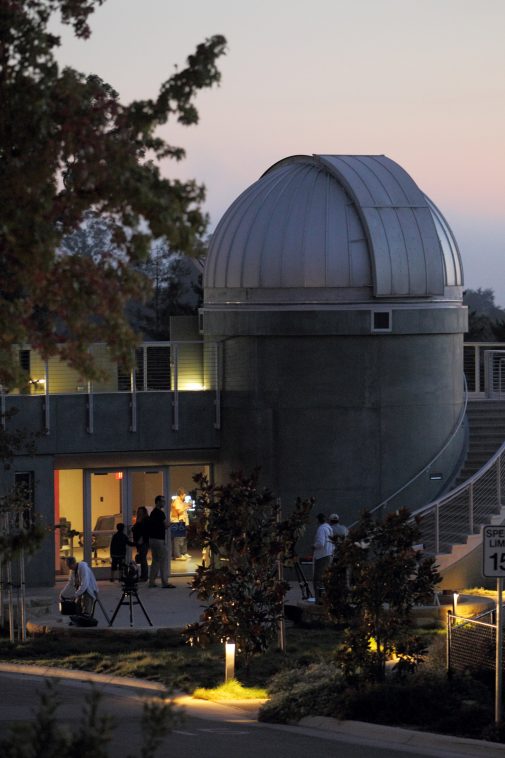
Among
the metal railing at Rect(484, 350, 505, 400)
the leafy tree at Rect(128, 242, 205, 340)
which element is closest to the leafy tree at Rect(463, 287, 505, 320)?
the leafy tree at Rect(128, 242, 205, 340)

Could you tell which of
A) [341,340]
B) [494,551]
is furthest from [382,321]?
[494,551]

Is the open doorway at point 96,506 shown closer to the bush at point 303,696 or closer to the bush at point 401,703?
the bush at point 303,696

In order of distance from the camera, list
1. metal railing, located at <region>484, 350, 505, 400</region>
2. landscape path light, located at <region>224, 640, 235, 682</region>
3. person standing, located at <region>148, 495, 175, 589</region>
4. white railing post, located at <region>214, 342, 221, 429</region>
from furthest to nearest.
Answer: metal railing, located at <region>484, 350, 505, 400</region>
white railing post, located at <region>214, 342, 221, 429</region>
person standing, located at <region>148, 495, 175, 589</region>
landscape path light, located at <region>224, 640, 235, 682</region>

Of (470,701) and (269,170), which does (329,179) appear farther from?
Result: (470,701)

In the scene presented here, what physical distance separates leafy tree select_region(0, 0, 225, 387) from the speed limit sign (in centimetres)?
545

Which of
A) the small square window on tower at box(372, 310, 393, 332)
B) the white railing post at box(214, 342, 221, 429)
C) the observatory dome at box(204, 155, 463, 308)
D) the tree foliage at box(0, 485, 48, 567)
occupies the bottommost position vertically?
the tree foliage at box(0, 485, 48, 567)

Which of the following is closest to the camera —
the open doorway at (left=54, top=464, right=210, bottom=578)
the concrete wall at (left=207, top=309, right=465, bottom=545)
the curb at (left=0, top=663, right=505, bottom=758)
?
the curb at (left=0, top=663, right=505, bottom=758)

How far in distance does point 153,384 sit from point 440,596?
28.1 feet

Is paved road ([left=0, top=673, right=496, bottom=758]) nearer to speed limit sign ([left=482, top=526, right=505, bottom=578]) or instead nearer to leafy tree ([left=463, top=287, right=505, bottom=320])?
speed limit sign ([left=482, top=526, right=505, bottom=578])

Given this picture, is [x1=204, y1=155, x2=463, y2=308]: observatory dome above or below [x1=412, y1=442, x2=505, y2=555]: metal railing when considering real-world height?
above

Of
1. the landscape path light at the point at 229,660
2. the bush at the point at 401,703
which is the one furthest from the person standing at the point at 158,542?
the bush at the point at 401,703

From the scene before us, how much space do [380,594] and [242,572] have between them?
2392mm

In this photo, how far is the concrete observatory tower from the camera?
27.5 metres

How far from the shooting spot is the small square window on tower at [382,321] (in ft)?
90.2
